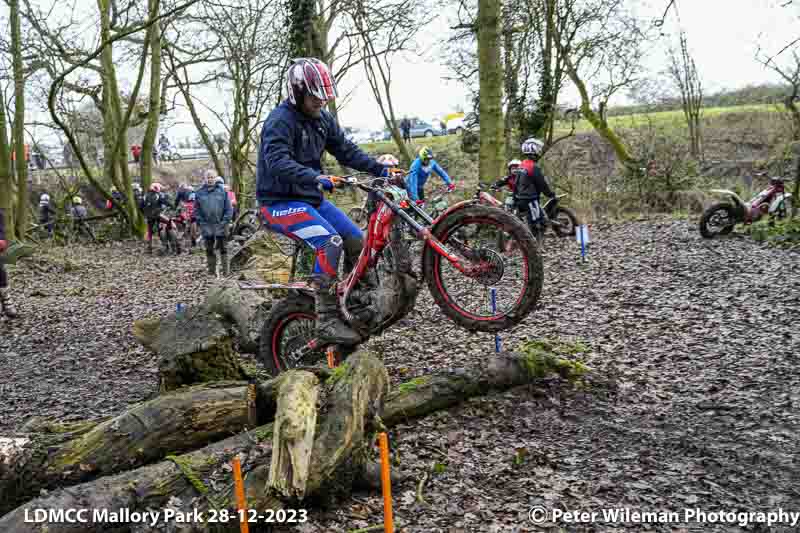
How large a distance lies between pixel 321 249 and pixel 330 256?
0.29ft

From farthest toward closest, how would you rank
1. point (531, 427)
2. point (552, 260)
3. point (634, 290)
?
1. point (552, 260)
2. point (634, 290)
3. point (531, 427)

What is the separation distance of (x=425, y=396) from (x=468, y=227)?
123 cm

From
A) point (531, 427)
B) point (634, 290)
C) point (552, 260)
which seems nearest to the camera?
point (531, 427)

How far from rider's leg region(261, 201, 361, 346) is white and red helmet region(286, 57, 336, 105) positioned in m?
0.81

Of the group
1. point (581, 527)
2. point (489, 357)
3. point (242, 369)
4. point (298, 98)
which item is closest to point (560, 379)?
point (489, 357)

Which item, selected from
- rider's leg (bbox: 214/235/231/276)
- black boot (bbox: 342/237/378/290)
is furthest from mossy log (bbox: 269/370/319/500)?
rider's leg (bbox: 214/235/231/276)

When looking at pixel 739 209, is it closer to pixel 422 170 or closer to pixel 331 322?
pixel 422 170

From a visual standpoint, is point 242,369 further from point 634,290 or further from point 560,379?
point 634,290

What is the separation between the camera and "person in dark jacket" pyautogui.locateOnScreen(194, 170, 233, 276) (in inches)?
543

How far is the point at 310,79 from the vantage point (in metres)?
4.63

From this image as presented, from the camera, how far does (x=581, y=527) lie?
3.43m

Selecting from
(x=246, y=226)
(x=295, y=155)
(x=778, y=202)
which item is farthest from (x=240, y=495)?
(x=246, y=226)

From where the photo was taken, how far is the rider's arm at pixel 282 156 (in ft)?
15.3

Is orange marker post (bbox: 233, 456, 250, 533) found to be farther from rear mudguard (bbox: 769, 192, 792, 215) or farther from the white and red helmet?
rear mudguard (bbox: 769, 192, 792, 215)
